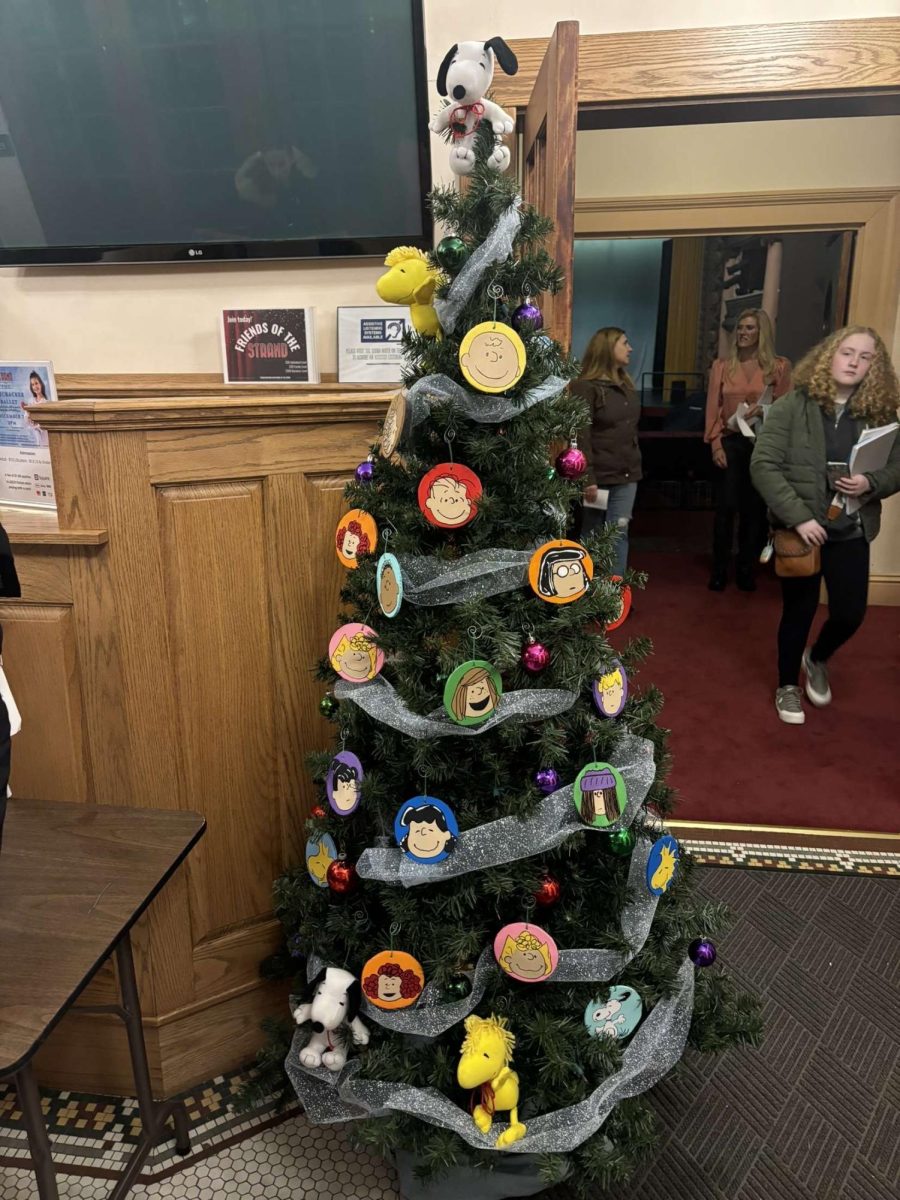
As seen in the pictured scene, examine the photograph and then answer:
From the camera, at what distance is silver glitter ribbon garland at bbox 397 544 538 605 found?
1.26 metres

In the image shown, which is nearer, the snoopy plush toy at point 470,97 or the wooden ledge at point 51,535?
the snoopy plush toy at point 470,97

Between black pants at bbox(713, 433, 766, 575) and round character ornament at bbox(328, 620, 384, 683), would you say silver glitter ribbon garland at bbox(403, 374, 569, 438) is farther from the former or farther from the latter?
black pants at bbox(713, 433, 766, 575)

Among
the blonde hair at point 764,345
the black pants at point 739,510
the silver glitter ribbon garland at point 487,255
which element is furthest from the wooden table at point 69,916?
the blonde hair at point 764,345

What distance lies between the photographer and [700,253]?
5520 millimetres

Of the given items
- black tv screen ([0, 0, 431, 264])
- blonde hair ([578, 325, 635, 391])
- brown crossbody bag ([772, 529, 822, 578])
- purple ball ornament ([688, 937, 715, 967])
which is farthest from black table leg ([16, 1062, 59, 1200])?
blonde hair ([578, 325, 635, 391])

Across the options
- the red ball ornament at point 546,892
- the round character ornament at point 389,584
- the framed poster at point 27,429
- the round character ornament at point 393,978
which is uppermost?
the framed poster at point 27,429

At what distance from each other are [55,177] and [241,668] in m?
1.32

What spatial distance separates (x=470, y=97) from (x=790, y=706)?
2.65 metres

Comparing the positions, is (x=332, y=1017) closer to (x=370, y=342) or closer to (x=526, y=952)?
(x=526, y=952)

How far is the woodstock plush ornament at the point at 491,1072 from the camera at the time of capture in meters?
1.27

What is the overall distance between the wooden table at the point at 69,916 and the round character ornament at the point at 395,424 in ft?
2.40

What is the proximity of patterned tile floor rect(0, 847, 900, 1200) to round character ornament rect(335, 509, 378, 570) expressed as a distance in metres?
1.12

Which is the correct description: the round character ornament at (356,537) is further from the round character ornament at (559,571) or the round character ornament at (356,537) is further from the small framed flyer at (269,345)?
the small framed flyer at (269,345)

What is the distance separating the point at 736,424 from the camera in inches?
→ 175
